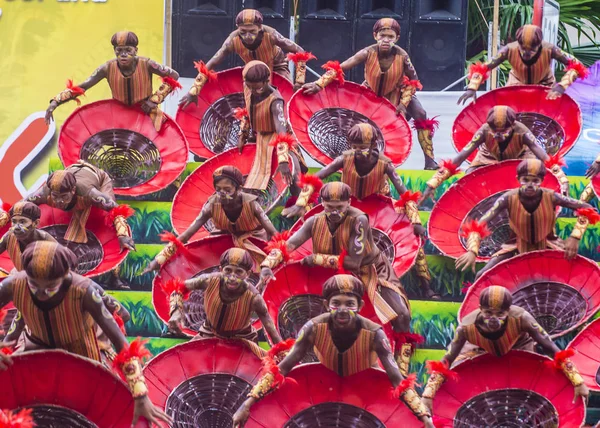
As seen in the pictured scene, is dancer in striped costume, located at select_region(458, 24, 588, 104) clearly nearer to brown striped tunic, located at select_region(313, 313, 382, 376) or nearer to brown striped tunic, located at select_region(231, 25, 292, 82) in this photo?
brown striped tunic, located at select_region(231, 25, 292, 82)

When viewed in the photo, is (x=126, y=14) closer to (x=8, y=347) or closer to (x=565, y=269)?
(x=565, y=269)

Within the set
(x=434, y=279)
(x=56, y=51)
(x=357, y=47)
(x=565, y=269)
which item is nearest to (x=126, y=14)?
(x=56, y=51)

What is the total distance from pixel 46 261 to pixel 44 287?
0.19 meters

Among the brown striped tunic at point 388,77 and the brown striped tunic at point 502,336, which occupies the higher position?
the brown striped tunic at point 388,77

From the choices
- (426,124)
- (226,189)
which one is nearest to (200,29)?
(426,124)

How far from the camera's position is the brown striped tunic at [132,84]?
548 inches

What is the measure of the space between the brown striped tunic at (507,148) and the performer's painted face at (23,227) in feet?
11.2

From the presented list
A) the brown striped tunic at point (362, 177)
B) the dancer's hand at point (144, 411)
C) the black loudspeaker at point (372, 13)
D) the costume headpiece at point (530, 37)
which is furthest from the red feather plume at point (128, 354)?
the black loudspeaker at point (372, 13)

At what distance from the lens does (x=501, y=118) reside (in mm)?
13180

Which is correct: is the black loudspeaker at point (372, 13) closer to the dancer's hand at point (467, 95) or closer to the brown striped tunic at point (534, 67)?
the brown striped tunic at point (534, 67)

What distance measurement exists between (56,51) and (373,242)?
527cm

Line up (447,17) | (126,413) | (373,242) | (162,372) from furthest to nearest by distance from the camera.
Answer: (447,17), (373,242), (162,372), (126,413)

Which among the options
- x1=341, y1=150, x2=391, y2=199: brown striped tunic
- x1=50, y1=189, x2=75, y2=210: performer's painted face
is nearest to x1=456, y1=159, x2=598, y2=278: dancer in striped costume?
x1=341, y1=150, x2=391, y2=199: brown striped tunic

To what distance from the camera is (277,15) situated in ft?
52.2
